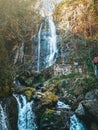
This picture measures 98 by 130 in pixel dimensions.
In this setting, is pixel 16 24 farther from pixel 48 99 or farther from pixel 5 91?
pixel 48 99

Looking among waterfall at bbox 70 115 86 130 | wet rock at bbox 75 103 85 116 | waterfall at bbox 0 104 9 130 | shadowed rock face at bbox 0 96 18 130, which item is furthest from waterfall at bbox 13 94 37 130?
wet rock at bbox 75 103 85 116

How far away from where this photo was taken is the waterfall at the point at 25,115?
16.6 metres

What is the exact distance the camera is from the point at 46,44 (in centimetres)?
2847

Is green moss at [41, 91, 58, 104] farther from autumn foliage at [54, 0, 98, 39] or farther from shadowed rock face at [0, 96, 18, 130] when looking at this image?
autumn foliage at [54, 0, 98, 39]

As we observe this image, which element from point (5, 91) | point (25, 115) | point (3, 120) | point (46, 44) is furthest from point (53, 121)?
point (46, 44)

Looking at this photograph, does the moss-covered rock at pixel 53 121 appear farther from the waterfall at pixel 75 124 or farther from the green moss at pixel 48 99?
the green moss at pixel 48 99

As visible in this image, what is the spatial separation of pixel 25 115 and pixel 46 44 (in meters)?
12.6

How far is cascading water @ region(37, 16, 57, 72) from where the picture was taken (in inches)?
1051

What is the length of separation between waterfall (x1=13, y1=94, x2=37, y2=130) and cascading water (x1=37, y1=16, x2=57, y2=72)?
8.75 m

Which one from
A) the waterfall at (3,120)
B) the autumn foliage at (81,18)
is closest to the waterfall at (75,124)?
the waterfall at (3,120)

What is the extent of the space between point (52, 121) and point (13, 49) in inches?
531

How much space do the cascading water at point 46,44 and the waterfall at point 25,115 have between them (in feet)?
28.7

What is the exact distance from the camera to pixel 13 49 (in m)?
27.8

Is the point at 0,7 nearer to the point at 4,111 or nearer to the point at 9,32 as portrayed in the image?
the point at 9,32
